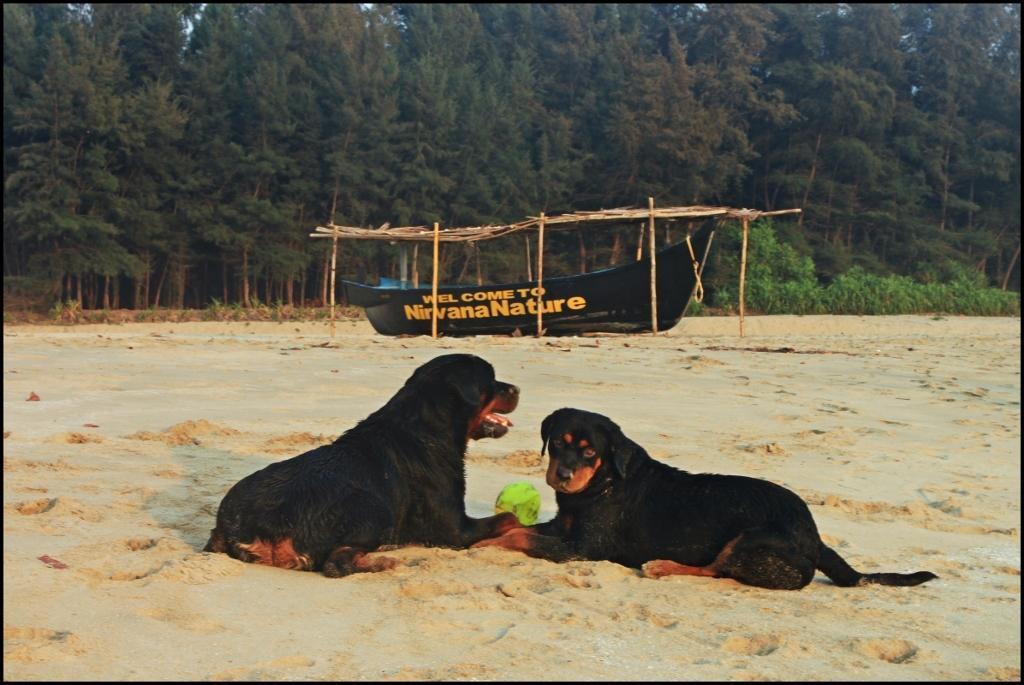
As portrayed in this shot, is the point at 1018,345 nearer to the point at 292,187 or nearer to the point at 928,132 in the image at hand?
the point at 292,187

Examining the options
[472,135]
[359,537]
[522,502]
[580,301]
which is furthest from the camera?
[472,135]

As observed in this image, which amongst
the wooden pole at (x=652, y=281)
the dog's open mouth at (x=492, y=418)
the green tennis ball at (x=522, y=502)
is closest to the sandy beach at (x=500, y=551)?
the green tennis ball at (x=522, y=502)

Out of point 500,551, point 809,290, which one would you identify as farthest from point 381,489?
point 809,290

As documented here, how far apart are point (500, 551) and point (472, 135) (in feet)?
114

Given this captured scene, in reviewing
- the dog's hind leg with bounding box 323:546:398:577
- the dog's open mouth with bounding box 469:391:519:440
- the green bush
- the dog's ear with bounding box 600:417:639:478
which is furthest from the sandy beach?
the green bush

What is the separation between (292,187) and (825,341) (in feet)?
72.6

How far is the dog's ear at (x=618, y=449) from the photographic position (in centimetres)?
479

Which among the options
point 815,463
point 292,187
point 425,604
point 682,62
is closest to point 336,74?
point 292,187

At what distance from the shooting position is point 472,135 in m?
38.3

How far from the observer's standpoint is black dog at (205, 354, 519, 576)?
169 inches

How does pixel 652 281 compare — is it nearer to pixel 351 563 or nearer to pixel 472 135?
pixel 351 563

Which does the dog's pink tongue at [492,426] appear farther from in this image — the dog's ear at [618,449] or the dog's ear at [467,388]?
the dog's ear at [618,449]

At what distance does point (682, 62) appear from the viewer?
42156 millimetres

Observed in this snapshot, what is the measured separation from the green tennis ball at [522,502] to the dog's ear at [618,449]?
0.72 m
